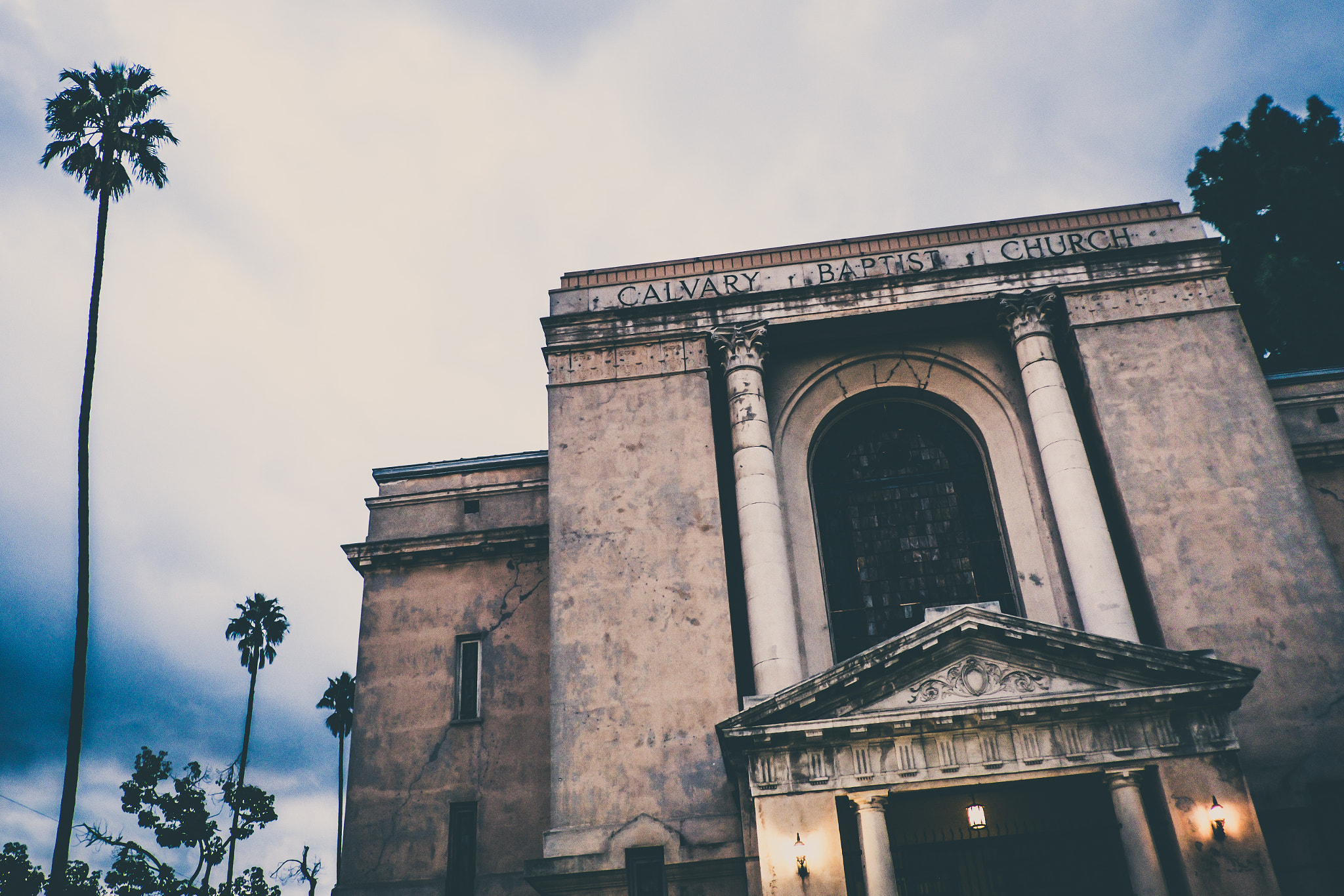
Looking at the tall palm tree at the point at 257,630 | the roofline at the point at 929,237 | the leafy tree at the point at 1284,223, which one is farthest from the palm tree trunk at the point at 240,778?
the leafy tree at the point at 1284,223

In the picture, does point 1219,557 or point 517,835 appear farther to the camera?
point 517,835

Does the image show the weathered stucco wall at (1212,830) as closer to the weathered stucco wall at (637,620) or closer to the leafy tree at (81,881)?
the weathered stucco wall at (637,620)

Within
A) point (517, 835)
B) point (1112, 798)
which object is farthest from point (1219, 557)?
point (517, 835)

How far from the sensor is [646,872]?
16031 mm

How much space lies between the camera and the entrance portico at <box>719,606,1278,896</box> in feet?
44.6

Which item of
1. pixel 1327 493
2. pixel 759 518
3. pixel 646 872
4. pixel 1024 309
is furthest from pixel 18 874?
pixel 1327 493

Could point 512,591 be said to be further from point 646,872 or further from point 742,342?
point 742,342

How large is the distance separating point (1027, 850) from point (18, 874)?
3274 centimetres

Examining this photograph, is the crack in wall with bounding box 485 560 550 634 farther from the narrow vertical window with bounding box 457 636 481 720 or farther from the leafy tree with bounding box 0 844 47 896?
the leafy tree with bounding box 0 844 47 896

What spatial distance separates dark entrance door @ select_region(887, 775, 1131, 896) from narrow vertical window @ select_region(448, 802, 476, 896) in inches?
338

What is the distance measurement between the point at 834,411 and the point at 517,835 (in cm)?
1133

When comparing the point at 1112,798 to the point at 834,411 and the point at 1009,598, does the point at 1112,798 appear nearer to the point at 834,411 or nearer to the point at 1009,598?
the point at 1009,598

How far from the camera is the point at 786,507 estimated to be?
19.9 m

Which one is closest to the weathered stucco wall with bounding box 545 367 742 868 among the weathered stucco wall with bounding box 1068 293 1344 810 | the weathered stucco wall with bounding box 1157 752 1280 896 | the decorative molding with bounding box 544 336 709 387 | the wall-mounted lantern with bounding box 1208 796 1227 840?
the decorative molding with bounding box 544 336 709 387
